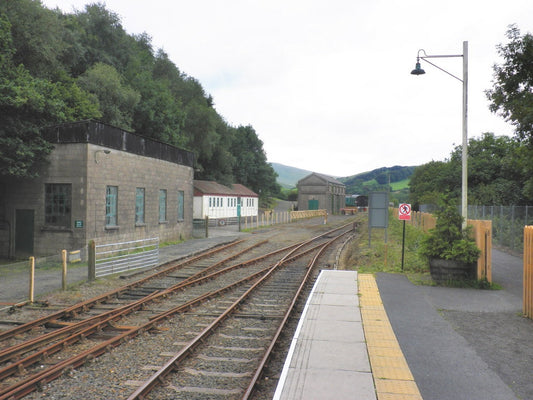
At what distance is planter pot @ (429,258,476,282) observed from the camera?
38.3 ft

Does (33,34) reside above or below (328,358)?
above

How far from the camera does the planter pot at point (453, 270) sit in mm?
11672

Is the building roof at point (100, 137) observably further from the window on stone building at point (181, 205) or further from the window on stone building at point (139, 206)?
the window on stone building at point (181, 205)

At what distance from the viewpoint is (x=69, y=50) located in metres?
35.2

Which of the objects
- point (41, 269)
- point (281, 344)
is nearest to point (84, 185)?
point (41, 269)

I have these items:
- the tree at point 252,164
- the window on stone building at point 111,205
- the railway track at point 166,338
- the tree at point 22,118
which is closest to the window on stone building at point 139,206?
the window on stone building at point 111,205

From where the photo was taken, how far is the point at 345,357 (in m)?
6.14

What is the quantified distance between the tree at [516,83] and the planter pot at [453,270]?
6.05m

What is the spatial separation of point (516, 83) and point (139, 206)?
17349 millimetres

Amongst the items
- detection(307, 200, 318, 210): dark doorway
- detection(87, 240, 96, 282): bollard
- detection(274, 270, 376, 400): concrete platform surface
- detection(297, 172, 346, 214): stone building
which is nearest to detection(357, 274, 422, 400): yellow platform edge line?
detection(274, 270, 376, 400): concrete platform surface

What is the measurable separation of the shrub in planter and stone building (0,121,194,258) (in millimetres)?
13028

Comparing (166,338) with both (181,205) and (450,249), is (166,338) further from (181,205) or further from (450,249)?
(181,205)

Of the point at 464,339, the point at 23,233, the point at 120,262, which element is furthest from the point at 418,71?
the point at 23,233

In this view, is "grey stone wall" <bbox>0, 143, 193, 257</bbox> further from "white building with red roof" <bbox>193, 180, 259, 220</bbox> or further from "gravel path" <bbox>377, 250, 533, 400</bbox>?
"white building with red roof" <bbox>193, 180, 259, 220</bbox>
